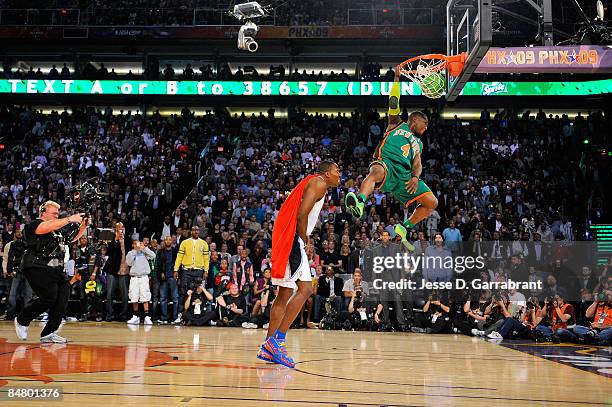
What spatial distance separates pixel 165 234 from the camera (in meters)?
16.4

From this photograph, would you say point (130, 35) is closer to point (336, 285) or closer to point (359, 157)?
point (359, 157)

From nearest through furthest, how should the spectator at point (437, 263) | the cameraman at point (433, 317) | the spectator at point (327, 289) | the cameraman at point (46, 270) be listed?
the cameraman at point (46, 270) → the cameraman at point (433, 317) → the spectator at point (437, 263) → the spectator at point (327, 289)

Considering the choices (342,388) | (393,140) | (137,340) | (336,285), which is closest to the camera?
(342,388)

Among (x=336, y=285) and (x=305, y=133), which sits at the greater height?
(x=305, y=133)

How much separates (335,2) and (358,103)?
4.30m

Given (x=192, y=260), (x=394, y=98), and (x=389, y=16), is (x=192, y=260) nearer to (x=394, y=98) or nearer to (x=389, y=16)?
(x=394, y=98)

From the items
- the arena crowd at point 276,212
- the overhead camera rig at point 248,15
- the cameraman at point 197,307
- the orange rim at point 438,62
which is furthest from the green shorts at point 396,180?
the overhead camera rig at point 248,15

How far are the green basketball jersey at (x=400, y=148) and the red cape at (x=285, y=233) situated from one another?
1.18 m

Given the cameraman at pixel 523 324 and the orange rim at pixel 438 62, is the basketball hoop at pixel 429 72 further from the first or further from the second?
the cameraman at pixel 523 324

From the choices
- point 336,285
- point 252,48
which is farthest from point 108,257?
point 252,48

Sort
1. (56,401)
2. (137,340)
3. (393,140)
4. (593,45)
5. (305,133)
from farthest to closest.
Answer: (305,133)
(593,45)
(137,340)
(393,140)
(56,401)

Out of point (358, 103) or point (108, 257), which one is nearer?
point (108, 257)

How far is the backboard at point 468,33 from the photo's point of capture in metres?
8.48

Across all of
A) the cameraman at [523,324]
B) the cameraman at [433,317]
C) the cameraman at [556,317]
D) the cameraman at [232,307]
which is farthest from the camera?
the cameraman at [232,307]
